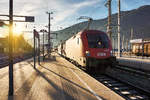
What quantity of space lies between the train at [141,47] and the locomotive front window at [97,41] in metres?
16.6

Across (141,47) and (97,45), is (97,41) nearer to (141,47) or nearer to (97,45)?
(97,45)

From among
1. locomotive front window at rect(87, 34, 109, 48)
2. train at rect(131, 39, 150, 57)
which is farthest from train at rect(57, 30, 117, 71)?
train at rect(131, 39, 150, 57)

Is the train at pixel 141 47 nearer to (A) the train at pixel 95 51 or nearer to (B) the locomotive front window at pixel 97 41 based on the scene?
(B) the locomotive front window at pixel 97 41

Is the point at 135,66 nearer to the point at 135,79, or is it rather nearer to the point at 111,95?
the point at 135,79

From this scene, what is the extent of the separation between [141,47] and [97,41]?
69.1ft

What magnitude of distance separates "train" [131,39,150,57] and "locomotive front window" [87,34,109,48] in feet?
54.5

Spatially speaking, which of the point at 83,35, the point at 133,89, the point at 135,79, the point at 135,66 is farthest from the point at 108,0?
the point at 133,89

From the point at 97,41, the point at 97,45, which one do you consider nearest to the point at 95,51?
the point at 97,45

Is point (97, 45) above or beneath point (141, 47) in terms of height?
above

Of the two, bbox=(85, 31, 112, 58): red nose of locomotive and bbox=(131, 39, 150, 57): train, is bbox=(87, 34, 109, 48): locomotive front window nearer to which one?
bbox=(85, 31, 112, 58): red nose of locomotive

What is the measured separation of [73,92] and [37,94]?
149 centimetres

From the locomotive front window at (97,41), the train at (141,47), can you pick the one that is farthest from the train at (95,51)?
the train at (141,47)

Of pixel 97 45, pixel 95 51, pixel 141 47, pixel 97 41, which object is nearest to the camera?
pixel 95 51

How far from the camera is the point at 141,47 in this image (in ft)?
92.3
